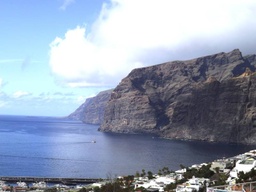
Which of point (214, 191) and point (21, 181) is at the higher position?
point (214, 191)

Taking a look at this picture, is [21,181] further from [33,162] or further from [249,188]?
[249,188]

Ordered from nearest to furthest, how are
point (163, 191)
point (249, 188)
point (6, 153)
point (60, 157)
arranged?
point (249, 188) < point (163, 191) < point (60, 157) < point (6, 153)

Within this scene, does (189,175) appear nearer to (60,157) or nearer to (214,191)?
(214,191)

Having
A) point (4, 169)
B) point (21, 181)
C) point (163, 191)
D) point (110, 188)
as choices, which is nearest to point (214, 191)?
point (163, 191)

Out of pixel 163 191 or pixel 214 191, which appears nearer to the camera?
pixel 214 191

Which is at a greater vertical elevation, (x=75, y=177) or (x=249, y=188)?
(x=249, y=188)

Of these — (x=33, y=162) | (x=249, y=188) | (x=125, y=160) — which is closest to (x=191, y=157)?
(x=125, y=160)

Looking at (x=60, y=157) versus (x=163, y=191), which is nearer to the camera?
(x=163, y=191)

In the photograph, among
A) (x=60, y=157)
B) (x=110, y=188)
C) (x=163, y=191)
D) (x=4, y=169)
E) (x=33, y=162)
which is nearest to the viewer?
(x=163, y=191)

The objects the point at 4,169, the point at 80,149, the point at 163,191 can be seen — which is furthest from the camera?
the point at 80,149
